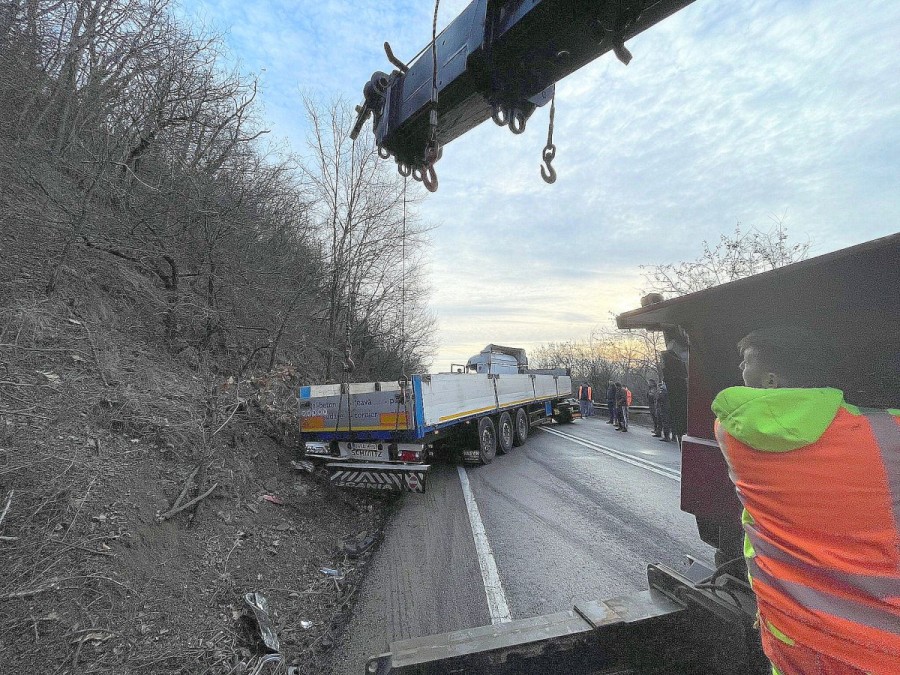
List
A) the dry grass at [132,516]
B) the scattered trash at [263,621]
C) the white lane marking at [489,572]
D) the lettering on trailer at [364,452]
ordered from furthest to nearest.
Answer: the lettering on trailer at [364,452]
the white lane marking at [489,572]
the scattered trash at [263,621]
the dry grass at [132,516]

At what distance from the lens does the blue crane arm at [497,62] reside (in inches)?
65.4

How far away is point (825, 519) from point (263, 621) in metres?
3.51

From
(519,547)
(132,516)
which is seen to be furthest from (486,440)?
(132,516)

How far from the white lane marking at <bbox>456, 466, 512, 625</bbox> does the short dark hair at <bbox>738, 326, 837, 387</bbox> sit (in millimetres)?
2520

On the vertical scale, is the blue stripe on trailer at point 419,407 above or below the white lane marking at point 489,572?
above

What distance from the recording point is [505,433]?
33.3ft

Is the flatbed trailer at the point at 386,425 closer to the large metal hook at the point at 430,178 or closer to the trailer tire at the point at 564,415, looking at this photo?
the large metal hook at the point at 430,178

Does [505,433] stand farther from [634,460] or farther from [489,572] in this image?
[489,572]

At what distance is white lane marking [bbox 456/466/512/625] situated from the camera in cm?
324

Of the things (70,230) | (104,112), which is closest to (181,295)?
(70,230)

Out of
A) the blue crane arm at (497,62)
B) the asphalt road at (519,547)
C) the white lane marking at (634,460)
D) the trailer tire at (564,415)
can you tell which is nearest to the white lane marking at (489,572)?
the asphalt road at (519,547)

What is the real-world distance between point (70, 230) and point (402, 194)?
8141mm

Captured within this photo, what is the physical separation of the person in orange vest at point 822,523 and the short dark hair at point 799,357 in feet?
0.70

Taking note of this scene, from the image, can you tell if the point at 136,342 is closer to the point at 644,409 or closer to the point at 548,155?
the point at 548,155
